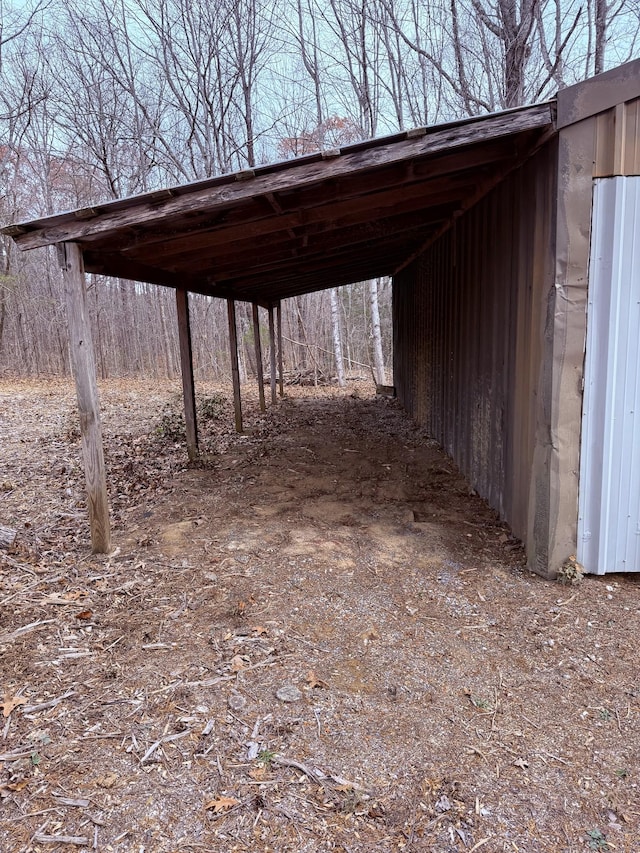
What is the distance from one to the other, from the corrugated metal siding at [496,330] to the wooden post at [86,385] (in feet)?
10.2

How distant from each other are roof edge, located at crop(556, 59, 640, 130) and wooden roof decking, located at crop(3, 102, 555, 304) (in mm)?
89

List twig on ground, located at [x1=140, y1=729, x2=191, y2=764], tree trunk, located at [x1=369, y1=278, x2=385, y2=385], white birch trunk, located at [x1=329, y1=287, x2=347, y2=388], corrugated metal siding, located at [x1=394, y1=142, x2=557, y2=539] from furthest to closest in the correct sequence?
white birch trunk, located at [x1=329, y1=287, x2=347, y2=388]
tree trunk, located at [x1=369, y1=278, x2=385, y2=385]
corrugated metal siding, located at [x1=394, y1=142, x2=557, y2=539]
twig on ground, located at [x1=140, y1=729, x2=191, y2=764]

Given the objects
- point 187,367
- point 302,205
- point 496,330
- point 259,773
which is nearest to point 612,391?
point 496,330

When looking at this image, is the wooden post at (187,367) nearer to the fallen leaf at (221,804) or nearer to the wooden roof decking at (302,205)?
the wooden roof decking at (302,205)

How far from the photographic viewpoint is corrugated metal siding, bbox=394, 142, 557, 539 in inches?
135

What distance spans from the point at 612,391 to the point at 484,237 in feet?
7.30

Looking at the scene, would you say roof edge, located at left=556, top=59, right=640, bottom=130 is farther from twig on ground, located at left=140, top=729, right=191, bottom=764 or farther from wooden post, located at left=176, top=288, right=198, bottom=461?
wooden post, located at left=176, top=288, right=198, bottom=461

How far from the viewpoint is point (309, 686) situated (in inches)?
95.6

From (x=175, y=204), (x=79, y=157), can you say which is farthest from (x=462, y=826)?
(x=79, y=157)

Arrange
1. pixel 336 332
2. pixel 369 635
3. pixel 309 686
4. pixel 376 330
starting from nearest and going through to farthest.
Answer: pixel 309 686
pixel 369 635
pixel 376 330
pixel 336 332

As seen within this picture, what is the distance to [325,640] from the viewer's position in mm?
2811

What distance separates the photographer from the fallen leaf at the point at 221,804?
178 cm

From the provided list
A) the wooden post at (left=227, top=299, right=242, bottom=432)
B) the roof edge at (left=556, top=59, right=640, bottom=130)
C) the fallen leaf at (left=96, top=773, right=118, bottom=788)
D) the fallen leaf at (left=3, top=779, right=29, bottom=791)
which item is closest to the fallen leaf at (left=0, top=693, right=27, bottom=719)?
the fallen leaf at (left=3, top=779, right=29, bottom=791)

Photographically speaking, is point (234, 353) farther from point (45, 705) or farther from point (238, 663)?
point (45, 705)
